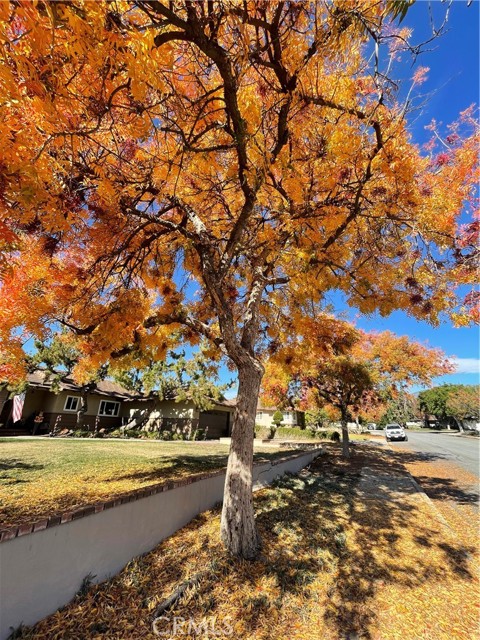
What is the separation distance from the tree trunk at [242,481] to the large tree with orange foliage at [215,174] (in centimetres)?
3

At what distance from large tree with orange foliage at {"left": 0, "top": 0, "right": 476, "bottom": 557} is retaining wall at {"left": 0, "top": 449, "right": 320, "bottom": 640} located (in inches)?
47.3

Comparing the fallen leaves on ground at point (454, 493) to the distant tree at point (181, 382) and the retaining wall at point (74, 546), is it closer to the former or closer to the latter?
the retaining wall at point (74, 546)

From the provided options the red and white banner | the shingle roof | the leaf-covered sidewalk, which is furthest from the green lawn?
the shingle roof

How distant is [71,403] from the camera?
23.0 meters

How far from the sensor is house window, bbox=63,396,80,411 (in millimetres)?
22513

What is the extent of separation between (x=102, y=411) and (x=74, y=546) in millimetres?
24561

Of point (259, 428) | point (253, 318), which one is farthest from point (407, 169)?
point (259, 428)

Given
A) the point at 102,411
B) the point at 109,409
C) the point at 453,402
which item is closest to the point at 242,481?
the point at 102,411

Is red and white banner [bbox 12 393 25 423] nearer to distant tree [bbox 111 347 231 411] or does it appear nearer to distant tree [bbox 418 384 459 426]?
distant tree [bbox 111 347 231 411]

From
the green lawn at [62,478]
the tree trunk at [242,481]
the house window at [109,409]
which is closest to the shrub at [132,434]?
the house window at [109,409]

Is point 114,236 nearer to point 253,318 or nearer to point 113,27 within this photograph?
point 253,318

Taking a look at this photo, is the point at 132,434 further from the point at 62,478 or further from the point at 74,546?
the point at 74,546

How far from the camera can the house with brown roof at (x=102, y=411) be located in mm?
20703

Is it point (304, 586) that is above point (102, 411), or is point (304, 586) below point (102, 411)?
below
